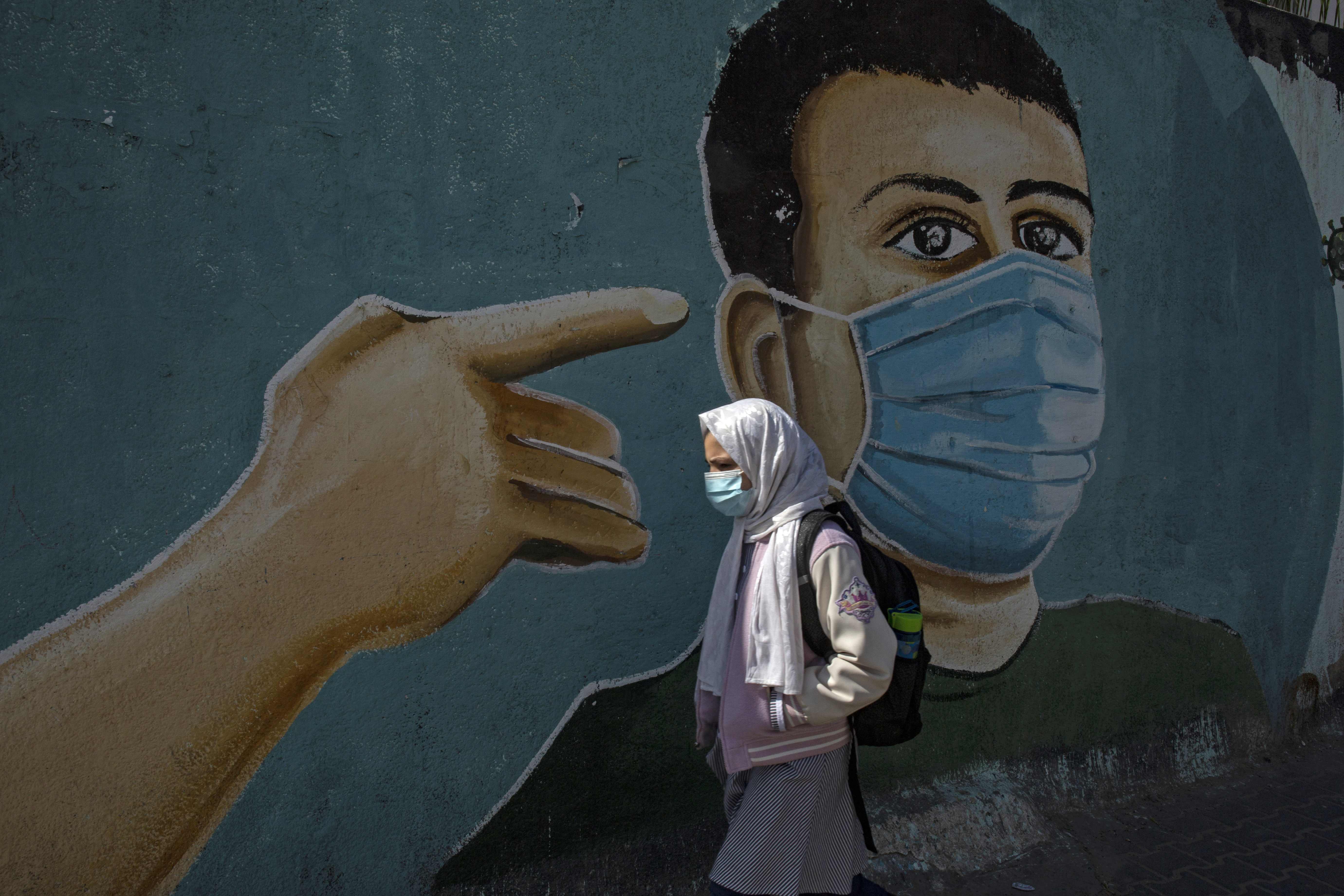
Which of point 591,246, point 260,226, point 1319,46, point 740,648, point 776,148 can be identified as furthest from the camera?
point 1319,46

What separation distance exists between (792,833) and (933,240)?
237 centimetres

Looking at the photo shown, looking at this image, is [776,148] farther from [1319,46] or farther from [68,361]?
[1319,46]

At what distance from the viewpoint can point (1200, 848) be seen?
363cm

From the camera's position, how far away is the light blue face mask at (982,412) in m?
3.38

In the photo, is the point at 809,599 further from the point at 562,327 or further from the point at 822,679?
the point at 562,327

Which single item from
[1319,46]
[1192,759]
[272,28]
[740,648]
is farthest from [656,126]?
[1319,46]

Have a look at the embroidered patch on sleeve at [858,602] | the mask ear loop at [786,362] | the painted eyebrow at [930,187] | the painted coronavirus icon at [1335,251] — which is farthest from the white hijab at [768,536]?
the painted coronavirus icon at [1335,251]

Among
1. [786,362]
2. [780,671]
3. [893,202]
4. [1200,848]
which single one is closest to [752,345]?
[786,362]

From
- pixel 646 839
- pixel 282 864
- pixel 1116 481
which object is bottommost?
pixel 646 839

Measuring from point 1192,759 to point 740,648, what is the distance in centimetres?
340

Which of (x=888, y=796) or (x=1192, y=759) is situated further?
(x=1192, y=759)

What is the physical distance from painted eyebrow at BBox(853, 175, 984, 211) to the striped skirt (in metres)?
2.11

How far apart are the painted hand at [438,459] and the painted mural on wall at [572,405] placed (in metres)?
0.01

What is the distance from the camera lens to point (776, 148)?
3162 millimetres
